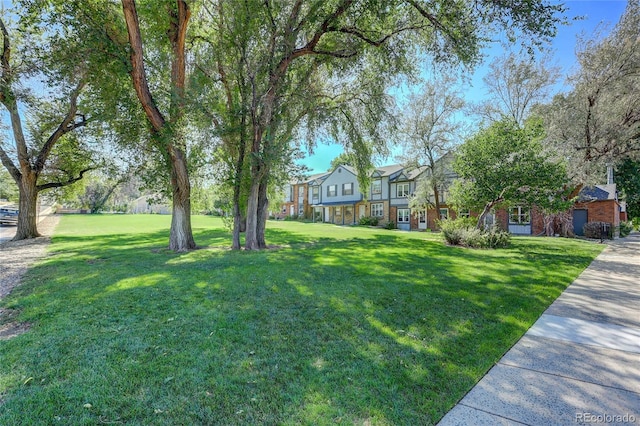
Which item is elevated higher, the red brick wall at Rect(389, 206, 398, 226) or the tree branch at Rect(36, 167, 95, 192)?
the tree branch at Rect(36, 167, 95, 192)

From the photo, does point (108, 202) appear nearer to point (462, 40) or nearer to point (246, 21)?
point (246, 21)

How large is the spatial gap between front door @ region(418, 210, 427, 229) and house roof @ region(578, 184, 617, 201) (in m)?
11.3

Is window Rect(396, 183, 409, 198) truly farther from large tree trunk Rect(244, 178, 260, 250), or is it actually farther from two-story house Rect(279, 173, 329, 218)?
large tree trunk Rect(244, 178, 260, 250)

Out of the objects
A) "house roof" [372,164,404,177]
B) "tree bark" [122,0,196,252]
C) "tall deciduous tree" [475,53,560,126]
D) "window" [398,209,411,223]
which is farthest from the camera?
"house roof" [372,164,404,177]

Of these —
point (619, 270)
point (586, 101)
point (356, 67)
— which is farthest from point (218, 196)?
point (586, 101)

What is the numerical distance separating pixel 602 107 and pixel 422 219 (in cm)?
1586

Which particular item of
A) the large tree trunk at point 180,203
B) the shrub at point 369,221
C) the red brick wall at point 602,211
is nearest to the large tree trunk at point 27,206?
the large tree trunk at point 180,203

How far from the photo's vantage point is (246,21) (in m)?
9.16

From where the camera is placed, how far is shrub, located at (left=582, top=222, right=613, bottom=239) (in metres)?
18.7

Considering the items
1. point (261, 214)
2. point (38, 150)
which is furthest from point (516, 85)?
point (38, 150)

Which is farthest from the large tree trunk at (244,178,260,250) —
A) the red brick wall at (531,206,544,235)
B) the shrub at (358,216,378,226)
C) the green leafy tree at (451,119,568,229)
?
the shrub at (358,216,378,226)

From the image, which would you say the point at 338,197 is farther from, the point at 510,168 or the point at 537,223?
the point at 510,168

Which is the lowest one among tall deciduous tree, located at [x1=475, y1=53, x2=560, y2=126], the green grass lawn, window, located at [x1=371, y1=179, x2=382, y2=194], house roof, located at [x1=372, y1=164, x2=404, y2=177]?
the green grass lawn

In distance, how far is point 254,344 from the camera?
3486 mm
